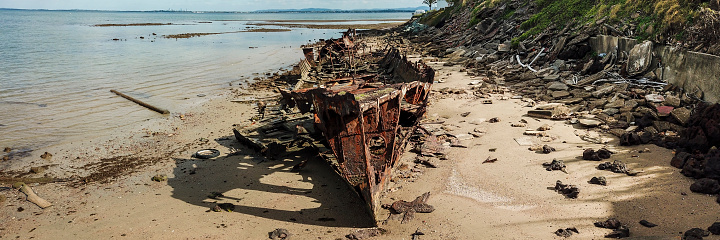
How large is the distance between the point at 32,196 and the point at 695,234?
11287mm

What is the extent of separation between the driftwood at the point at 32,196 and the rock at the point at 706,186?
11500mm

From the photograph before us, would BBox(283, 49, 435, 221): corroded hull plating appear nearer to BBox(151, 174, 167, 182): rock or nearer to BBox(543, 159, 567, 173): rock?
BBox(543, 159, 567, 173): rock

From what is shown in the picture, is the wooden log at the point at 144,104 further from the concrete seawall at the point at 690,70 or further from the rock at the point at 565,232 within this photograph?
the concrete seawall at the point at 690,70

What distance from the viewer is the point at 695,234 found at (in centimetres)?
539

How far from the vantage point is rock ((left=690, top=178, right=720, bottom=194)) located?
21.3ft

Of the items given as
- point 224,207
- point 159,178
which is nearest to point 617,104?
point 224,207

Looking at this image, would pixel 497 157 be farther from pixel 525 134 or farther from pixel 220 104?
pixel 220 104

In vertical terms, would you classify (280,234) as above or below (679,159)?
below

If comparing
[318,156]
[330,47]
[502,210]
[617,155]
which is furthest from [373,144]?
[330,47]

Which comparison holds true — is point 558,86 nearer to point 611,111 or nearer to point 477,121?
point 611,111

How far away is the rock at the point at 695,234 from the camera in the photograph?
5352 millimetres

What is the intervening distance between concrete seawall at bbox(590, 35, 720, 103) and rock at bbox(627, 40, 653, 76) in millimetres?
201

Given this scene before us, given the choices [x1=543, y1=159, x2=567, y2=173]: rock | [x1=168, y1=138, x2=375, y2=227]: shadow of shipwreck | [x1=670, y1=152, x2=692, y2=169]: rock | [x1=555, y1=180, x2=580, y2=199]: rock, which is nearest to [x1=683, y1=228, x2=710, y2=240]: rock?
[x1=555, y1=180, x2=580, y2=199]: rock

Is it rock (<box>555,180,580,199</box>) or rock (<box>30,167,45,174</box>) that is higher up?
rock (<box>555,180,580,199</box>)
